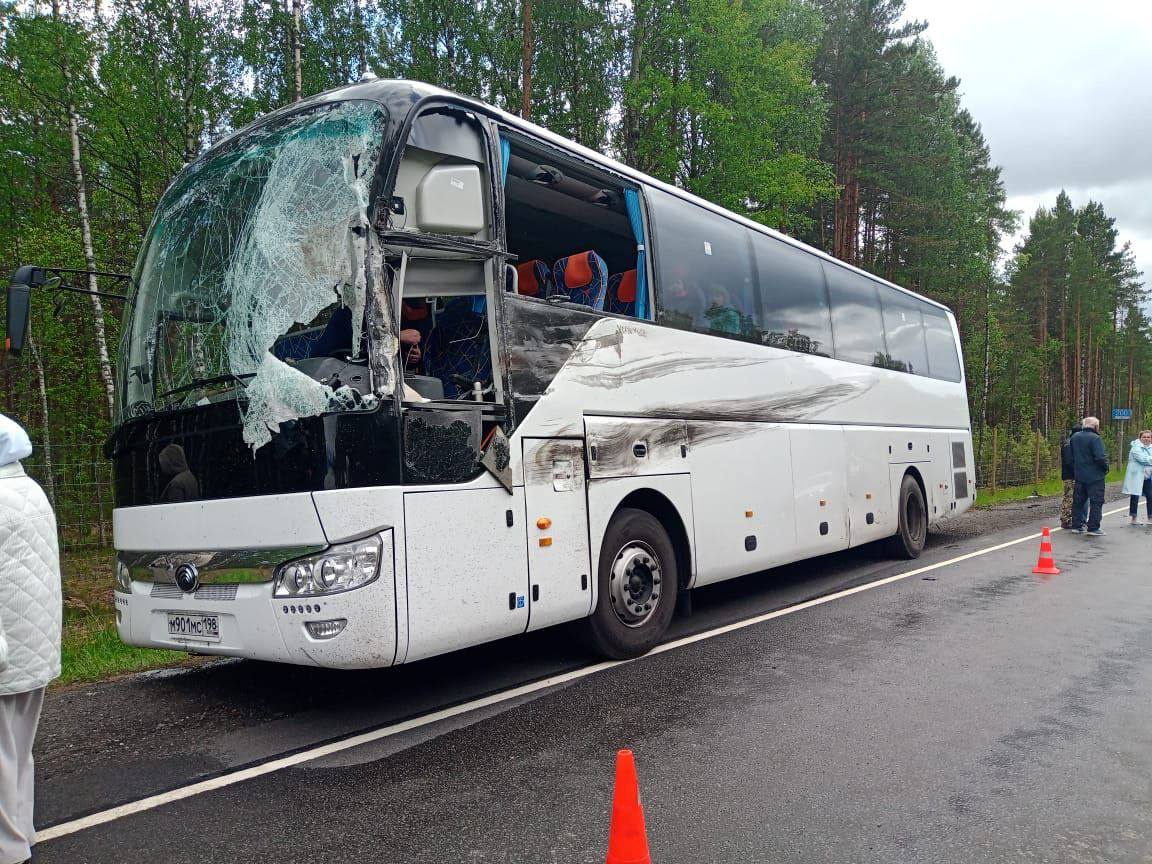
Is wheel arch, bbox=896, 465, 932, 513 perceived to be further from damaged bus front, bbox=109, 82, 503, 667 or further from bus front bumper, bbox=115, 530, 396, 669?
bus front bumper, bbox=115, 530, 396, 669

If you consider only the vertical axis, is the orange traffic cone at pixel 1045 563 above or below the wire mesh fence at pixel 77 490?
below

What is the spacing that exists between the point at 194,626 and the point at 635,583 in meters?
3.02

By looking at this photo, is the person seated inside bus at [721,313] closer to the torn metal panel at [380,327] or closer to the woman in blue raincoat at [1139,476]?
the torn metal panel at [380,327]

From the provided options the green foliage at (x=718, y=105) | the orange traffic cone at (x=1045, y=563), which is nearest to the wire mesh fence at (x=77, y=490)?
the orange traffic cone at (x=1045, y=563)

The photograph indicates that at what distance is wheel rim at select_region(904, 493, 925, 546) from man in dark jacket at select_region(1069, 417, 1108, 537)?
4798 millimetres

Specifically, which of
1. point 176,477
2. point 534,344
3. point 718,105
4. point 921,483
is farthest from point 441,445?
point 718,105

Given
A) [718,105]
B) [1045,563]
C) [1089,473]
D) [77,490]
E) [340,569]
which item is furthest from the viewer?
[718,105]

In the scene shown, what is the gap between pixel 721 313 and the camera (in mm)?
7648

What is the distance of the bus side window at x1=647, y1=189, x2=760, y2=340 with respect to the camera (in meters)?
7.00

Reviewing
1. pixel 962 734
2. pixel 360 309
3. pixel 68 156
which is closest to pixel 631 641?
pixel 962 734

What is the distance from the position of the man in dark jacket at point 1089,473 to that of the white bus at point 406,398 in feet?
34.8

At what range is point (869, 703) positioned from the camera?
5090 millimetres

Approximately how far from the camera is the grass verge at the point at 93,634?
641 centimetres

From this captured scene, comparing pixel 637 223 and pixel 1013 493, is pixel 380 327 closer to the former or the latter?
pixel 637 223
